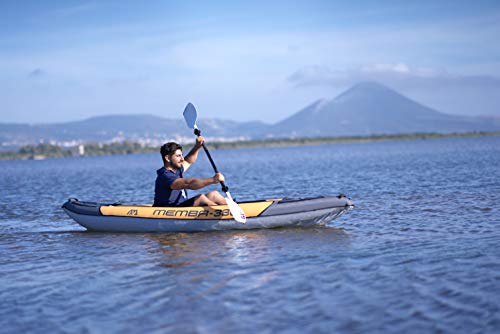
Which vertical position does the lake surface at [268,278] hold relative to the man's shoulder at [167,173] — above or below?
below

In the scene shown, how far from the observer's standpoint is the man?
39.2 feet

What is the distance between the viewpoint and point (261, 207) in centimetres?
1230

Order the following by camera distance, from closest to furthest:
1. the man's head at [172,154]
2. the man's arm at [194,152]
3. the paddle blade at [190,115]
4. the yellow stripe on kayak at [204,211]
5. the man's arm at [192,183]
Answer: the man's arm at [192,183] < the man's head at [172,154] < the yellow stripe on kayak at [204,211] < the man's arm at [194,152] < the paddle blade at [190,115]

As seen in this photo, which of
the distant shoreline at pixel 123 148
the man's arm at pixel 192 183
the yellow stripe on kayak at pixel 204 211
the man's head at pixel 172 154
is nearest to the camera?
the man's arm at pixel 192 183

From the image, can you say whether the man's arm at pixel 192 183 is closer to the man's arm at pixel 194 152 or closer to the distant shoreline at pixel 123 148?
the man's arm at pixel 194 152

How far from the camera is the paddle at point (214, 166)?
1195 cm

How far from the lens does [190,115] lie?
1441 centimetres

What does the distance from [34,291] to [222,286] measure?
7.85 feet

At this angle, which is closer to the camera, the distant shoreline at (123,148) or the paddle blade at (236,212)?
the paddle blade at (236,212)

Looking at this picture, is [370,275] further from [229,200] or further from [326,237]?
[229,200]

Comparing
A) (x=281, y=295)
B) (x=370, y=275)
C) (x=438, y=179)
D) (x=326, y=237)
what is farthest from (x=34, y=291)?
(x=438, y=179)

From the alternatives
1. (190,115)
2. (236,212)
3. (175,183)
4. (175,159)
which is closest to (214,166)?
(175,159)

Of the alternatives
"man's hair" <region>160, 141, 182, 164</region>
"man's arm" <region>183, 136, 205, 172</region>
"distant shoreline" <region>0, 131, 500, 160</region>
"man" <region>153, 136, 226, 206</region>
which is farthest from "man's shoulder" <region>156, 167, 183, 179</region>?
"distant shoreline" <region>0, 131, 500, 160</region>

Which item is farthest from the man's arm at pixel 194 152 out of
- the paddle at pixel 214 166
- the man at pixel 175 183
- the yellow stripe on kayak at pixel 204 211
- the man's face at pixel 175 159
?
the yellow stripe on kayak at pixel 204 211
